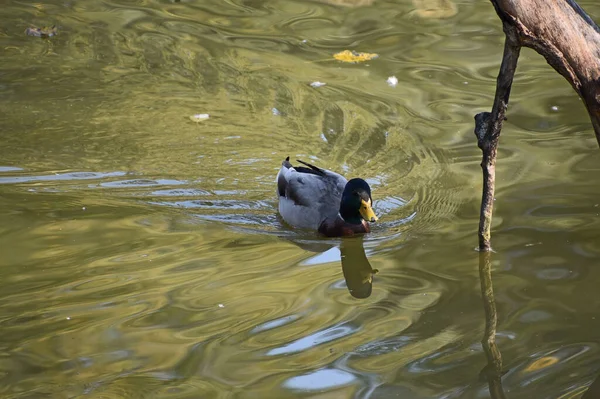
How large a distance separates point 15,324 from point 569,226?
160 inches

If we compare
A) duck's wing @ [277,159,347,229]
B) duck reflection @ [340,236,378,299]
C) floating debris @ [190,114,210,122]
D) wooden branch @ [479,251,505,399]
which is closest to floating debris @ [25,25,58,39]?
floating debris @ [190,114,210,122]

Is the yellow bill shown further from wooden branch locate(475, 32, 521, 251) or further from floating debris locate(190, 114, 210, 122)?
floating debris locate(190, 114, 210, 122)

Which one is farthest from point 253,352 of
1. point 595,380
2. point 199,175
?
point 199,175

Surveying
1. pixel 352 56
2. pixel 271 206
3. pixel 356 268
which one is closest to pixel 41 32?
pixel 352 56

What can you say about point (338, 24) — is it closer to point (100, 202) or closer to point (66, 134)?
point (66, 134)

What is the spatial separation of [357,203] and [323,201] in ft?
2.15

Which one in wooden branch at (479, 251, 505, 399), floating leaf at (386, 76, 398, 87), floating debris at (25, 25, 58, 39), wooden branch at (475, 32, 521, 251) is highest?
wooden branch at (475, 32, 521, 251)

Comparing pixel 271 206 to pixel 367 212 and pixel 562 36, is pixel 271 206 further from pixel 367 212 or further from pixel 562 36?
pixel 562 36

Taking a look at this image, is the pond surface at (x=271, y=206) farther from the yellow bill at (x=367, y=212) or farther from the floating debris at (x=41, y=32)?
the yellow bill at (x=367, y=212)

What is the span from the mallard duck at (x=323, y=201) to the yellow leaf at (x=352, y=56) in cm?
287

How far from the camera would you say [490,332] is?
546cm

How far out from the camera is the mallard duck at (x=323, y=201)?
7270mm

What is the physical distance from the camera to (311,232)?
25.1ft

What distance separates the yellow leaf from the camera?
1069 cm
